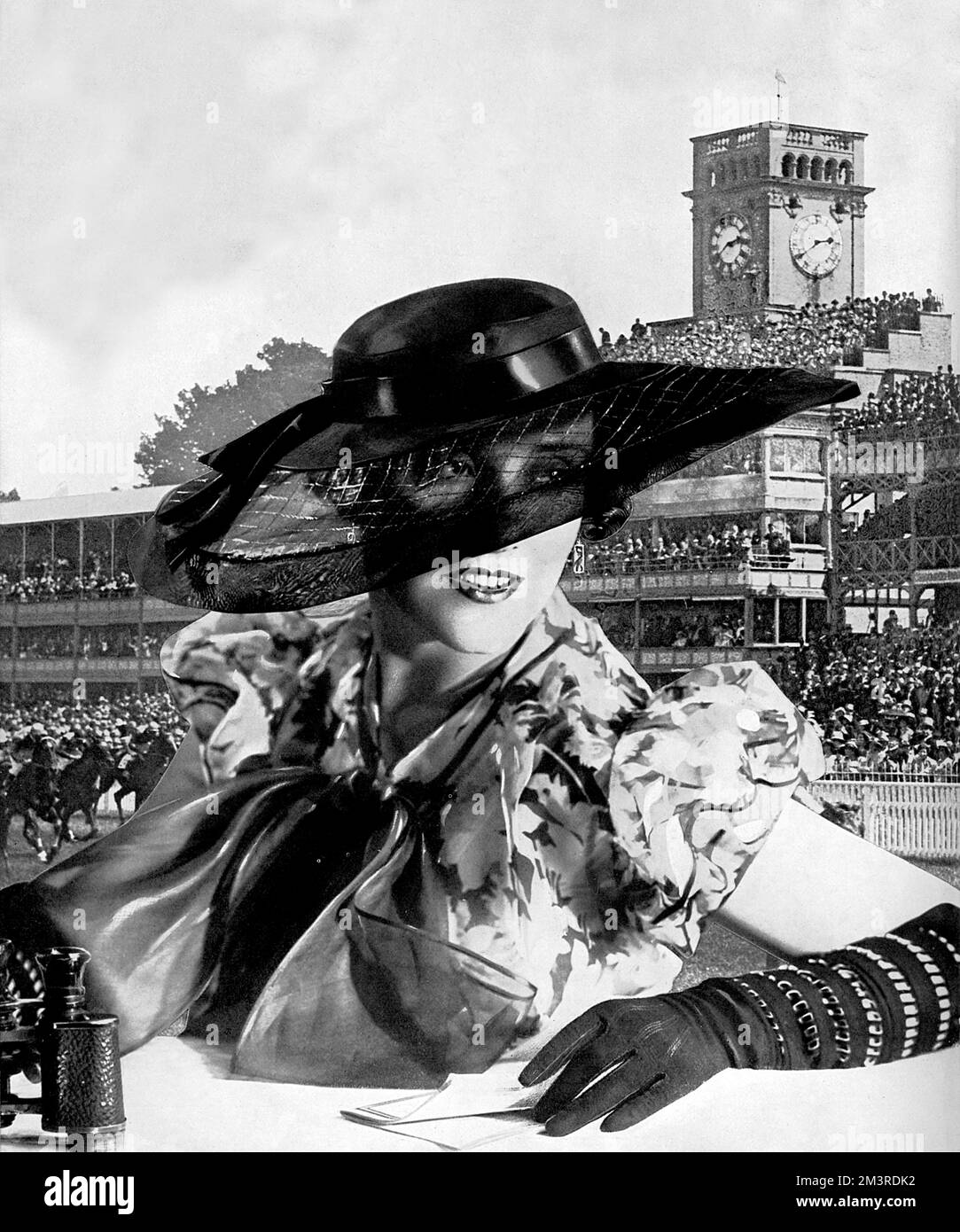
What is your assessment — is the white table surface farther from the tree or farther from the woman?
the tree

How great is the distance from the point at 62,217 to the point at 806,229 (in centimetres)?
149

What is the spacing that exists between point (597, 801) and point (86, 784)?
106 cm

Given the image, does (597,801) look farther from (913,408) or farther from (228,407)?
(228,407)

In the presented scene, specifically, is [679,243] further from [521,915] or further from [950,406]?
[521,915]

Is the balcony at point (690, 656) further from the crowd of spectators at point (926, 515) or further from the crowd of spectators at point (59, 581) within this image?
the crowd of spectators at point (59, 581)

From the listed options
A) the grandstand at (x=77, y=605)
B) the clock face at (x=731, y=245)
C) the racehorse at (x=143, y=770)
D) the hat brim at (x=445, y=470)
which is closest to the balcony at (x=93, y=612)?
the grandstand at (x=77, y=605)

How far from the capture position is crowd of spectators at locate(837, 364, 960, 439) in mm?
3424

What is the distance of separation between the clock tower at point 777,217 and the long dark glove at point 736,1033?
1247mm

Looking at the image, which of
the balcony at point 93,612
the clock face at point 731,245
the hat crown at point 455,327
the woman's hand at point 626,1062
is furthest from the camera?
the balcony at point 93,612

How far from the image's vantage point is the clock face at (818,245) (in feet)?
11.4

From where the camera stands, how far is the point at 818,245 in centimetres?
347

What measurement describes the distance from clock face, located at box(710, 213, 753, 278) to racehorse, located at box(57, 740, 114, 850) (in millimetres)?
1559

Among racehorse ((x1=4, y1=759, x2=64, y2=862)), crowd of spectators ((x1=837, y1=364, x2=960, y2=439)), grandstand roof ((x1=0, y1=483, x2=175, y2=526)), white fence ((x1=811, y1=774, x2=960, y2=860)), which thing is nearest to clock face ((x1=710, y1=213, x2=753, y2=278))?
crowd of spectators ((x1=837, y1=364, x2=960, y2=439))
